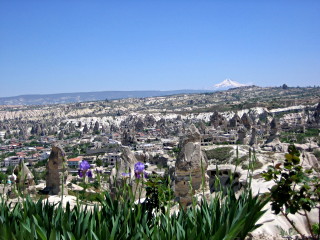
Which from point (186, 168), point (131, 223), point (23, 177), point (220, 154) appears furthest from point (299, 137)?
point (131, 223)

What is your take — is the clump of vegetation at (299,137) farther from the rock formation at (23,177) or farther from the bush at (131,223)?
the bush at (131,223)

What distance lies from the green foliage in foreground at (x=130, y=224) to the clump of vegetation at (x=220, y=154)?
21337mm

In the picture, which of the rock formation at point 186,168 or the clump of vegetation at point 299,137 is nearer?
the rock formation at point 186,168

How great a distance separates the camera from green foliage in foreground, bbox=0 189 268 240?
10.3 feet

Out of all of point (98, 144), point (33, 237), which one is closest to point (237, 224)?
point (33, 237)

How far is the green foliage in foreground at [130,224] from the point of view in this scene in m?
3.15

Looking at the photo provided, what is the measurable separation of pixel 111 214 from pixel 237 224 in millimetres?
1405

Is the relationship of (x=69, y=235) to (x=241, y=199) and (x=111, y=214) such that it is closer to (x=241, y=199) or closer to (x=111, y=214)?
(x=111, y=214)

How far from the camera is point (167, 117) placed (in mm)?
97688

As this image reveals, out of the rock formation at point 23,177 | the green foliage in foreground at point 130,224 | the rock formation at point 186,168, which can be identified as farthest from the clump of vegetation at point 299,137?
the green foliage in foreground at point 130,224

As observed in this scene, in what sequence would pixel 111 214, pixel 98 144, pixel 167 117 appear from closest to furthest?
pixel 111 214
pixel 98 144
pixel 167 117

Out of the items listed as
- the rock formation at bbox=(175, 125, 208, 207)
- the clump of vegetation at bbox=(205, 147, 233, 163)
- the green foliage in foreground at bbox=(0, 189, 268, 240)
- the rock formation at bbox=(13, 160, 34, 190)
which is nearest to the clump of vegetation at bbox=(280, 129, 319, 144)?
the clump of vegetation at bbox=(205, 147, 233, 163)

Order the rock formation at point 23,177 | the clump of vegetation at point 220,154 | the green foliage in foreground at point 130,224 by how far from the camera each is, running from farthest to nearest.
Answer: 1. the clump of vegetation at point 220,154
2. the rock formation at point 23,177
3. the green foliage in foreground at point 130,224

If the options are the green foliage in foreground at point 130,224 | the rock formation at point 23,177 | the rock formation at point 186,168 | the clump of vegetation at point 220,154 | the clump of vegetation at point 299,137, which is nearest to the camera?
the green foliage in foreground at point 130,224
